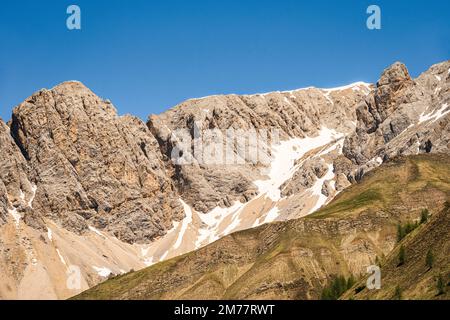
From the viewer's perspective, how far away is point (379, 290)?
162250 mm

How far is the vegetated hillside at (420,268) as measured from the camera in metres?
145

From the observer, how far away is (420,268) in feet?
517

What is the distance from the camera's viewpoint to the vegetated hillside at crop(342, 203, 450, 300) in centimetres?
14496

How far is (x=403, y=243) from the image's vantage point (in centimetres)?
18600

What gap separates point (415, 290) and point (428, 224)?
3769 centimetres
